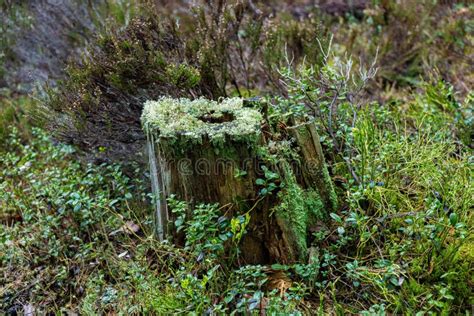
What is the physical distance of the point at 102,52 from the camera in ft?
11.2

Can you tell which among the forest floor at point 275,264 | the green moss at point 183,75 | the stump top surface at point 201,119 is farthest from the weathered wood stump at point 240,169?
the green moss at point 183,75

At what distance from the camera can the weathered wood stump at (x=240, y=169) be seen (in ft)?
7.97

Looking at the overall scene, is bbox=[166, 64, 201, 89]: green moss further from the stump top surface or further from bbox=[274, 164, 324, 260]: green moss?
bbox=[274, 164, 324, 260]: green moss

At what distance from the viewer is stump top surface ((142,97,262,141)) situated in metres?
2.40

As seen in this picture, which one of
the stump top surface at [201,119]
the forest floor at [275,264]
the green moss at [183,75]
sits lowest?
the forest floor at [275,264]

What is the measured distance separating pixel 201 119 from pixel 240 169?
12.8 inches

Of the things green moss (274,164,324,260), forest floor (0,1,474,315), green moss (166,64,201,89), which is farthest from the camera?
green moss (166,64,201,89)

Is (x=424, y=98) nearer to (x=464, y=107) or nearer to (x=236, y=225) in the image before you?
(x=464, y=107)

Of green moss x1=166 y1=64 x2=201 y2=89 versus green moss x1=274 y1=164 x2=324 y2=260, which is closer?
green moss x1=274 y1=164 x2=324 y2=260

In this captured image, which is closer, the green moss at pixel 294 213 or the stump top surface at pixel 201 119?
the stump top surface at pixel 201 119

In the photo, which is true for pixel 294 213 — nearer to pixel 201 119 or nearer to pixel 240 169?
pixel 240 169

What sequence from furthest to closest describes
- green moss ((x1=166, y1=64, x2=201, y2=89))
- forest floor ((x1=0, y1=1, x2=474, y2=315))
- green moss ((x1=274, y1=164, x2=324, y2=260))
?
green moss ((x1=166, y1=64, x2=201, y2=89)) < green moss ((x1=274, y1=164, x2=324, y2=260)) < forest floor ((x1=0, y1=1, x2=474, y2=315))

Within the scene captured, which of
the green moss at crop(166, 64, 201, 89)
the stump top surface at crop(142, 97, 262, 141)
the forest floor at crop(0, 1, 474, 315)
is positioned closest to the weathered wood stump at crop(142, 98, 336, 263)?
the stump top surface at crop(142, 97, 262, 141)

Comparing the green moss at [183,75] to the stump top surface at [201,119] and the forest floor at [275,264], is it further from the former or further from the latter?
the forest floor at [275,264]
